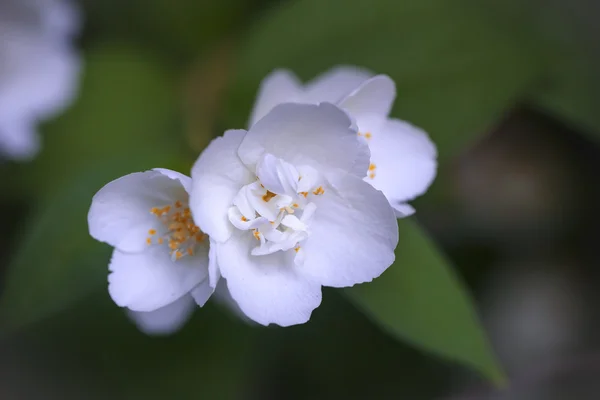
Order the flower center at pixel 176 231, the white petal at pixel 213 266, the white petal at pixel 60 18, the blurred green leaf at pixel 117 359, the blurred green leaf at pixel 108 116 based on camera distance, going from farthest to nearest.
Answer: the blurred green leaf at pixel 117 359 → the blurred green leaf at pixel 108 116 → the white petal at pixel 60 18 → the flower center at pixel 176 231 → the white petal at pixel 213 266

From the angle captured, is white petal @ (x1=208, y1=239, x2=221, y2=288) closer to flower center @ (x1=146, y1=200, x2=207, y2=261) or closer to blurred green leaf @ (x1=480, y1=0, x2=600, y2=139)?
flower center @ (x1=146, y1=200, x2=207, y2=261)

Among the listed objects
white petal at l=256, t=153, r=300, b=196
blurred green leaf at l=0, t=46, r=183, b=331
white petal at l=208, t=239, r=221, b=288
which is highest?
white petal at l=256, t=153, r=300, b=196

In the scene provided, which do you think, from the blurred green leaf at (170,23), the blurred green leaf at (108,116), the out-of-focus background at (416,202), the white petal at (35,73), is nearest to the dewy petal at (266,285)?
the out-of-focus background at (416,202)

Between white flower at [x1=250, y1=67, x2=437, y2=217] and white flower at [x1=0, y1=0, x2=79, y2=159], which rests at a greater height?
white flower at [x1=250, y1=67, x2=437, y2=217]

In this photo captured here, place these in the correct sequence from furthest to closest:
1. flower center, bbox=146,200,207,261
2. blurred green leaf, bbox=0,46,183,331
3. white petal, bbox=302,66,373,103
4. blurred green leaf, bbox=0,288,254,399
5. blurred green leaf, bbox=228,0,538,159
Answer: blurred green leaf, bbox=0,288,254,399, blurred green leaf, bbox=228,0,538,159, blurred green leaf, bbox=0,46,183,331, white petal, bbox=302,66,373,103, flower center, bbox=146,200,207,261

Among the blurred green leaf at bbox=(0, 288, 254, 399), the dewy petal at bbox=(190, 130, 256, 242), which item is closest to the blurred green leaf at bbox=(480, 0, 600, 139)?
the dewy petal at bbox=(190, 130, 256, 242)

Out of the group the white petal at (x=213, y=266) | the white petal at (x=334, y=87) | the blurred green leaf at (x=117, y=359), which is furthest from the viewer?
the blurred green leaf at (x=117, y=359)

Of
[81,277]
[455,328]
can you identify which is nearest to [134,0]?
[81,277]

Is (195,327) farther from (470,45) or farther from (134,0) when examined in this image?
(470,45)

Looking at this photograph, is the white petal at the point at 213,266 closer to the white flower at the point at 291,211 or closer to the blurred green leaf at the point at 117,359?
the white flower at the point at 291,211
